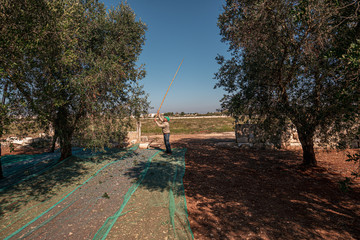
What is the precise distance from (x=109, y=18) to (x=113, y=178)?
25.4ft

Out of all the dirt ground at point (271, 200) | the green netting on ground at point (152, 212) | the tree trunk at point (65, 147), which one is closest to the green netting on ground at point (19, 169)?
the tree trunk at point (65, 147)

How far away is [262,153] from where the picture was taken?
11.7 meters

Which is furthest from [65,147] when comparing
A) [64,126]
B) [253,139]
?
[253,139]

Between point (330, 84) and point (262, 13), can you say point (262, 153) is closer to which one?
point (330, 84)

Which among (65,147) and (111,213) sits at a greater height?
(65,147)

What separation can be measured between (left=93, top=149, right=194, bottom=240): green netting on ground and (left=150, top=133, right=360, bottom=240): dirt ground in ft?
1.28

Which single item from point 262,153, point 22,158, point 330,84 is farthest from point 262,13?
point 22,158

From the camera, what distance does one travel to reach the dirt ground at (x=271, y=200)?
4215mm

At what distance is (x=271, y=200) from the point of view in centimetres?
566

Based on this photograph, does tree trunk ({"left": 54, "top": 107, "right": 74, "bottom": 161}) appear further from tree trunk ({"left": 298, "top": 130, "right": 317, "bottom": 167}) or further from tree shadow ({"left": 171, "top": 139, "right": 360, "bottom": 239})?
tree trunk ({"left": 298, "top": 130, "right": 317, "bottom": 167})

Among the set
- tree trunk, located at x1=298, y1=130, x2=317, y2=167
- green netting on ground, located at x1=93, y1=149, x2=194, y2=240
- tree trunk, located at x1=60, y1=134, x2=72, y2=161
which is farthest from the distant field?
green netting on ground, located at x1=93, y1=149, x2=194, y2=240

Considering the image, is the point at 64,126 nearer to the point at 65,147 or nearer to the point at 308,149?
the point at 65,147

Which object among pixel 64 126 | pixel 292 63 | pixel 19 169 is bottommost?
pixel 19 169

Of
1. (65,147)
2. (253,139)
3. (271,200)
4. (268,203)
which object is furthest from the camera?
(253,139)
